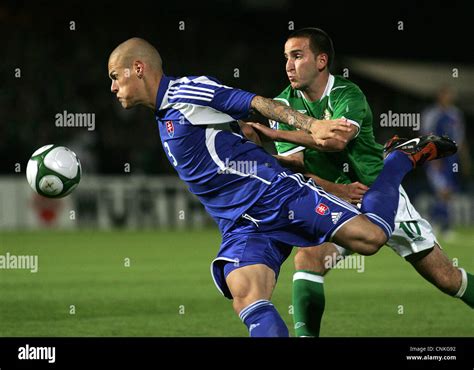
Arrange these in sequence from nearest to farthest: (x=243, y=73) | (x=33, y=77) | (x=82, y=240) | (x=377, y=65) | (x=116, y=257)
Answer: (x=116, y=257)
(x=82, y=240)
(x=33, y=77)
(x=243, y=73)
(x=377, y=65)

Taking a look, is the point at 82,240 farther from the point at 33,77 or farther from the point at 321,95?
the point at 321,95

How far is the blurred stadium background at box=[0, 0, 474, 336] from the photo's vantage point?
25.8ft

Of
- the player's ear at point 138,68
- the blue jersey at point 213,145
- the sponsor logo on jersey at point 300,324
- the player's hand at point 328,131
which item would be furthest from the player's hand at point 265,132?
the sponsor logo on jersey at point 300,324

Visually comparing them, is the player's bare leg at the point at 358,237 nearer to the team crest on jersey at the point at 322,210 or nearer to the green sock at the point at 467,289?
the team crest on jersey at the point at 322,210

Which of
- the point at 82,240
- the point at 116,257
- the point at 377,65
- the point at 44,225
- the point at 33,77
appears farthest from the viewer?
the point at 377,65

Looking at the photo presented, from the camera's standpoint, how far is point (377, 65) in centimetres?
2631

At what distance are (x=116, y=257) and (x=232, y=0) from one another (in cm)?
1260

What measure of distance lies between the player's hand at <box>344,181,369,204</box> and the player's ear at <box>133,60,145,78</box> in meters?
1.50

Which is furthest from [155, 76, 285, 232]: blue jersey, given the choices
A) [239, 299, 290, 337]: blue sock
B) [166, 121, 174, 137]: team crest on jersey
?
[239, 299, 290, 337]: blue sock

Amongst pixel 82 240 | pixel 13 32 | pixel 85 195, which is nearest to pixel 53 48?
pixel 13 32

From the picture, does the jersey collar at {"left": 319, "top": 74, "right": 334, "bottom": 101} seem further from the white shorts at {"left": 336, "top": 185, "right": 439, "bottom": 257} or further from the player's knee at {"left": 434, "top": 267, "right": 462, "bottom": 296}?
the player's knee at {"left": 434, "top": 267, "right": 462, "bottom": 296}

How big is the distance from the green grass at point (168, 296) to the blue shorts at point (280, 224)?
1.52 meters

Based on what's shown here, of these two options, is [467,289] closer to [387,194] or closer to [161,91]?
[387,194]

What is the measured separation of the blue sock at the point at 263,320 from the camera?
4902mm
